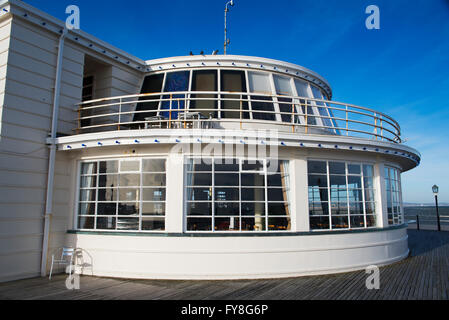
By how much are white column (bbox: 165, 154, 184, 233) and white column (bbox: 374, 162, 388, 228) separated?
553cm

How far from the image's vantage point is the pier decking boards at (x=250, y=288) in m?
6.00

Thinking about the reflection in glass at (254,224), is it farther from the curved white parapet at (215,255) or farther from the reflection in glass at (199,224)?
the reflection in glass at (199,224)

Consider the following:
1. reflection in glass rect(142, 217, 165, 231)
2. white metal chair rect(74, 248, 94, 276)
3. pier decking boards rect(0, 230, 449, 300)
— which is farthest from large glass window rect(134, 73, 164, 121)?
pier decking boards rect(0, 230, 449, 300)

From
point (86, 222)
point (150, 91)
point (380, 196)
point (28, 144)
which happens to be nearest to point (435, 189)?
point (380, 196)

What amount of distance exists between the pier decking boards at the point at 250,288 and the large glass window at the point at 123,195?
132 cm

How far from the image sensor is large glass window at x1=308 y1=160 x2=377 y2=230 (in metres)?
8.02

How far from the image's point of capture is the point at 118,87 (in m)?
9.83

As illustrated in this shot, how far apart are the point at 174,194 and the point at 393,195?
272 inches

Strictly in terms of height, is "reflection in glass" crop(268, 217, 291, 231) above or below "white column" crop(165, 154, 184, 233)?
below

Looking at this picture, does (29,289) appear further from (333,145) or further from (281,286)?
(333,145)

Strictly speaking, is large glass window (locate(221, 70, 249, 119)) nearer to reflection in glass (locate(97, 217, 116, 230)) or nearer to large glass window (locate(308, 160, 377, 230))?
large glass window (locate(308, 160, 377, 230))

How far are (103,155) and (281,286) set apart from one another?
17.3 ft

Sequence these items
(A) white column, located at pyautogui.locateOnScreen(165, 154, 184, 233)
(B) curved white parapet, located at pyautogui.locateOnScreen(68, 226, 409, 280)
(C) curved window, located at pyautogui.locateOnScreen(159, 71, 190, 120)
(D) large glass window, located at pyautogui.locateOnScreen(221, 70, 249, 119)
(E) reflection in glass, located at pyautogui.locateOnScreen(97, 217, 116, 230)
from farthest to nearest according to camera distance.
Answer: (C) curved window, located at pyautogui.locateOnScreen(159, 71, 190, 120) → (D) large glass window, located at pyautogui.locateOnScreen(221, 70, 249, 119) → (E) reflection in glass, located at pyautogui.locateOnScreen(97, 217, 116, 230) → (A) white column, located at pyautogui.locateOnScreen(165, 154, 184, 233) → (B) curved white parapet, located at pyautogui.locateOnScreen(68, 226, 409, 280)
